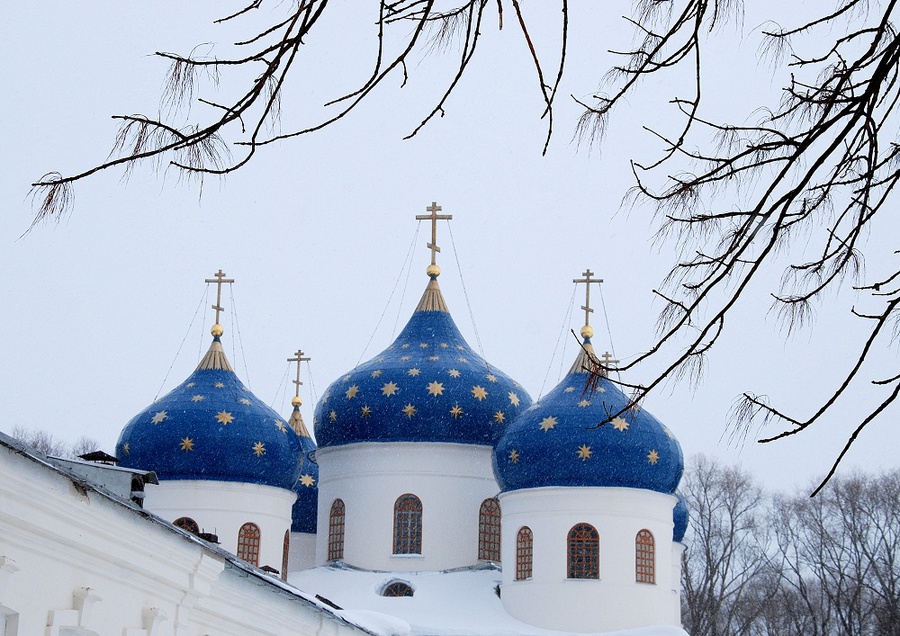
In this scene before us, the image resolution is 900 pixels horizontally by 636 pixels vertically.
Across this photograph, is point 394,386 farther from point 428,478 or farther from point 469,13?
point 469,13

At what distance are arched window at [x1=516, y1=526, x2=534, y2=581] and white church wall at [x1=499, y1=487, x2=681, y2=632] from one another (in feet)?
0.25

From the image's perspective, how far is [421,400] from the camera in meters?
26.6

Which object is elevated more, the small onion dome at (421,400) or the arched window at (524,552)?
the small onion dome at (421,400)

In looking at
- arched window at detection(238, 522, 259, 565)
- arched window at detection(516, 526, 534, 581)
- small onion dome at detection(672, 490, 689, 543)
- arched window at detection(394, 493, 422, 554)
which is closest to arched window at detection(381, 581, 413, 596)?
arched window at detection(394, 493, 422, 554)

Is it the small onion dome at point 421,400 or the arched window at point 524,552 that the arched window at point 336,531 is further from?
the arched window at point 524,552

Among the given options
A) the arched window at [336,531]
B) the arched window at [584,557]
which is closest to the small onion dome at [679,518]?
the arched window at [584,557]

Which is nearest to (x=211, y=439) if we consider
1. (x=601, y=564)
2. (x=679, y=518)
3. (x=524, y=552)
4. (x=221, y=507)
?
(x=221, y=507)

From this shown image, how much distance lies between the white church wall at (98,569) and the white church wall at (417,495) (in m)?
13.9

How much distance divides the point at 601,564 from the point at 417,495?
3.89 metres

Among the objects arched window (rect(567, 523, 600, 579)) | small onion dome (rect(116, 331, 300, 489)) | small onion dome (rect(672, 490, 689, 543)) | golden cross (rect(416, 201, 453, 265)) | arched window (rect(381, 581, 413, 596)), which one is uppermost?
golden cross (rect(416, 201, 453, 265))

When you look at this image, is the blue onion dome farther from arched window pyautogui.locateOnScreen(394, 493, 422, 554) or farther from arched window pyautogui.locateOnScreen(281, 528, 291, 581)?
arched window pyautogui.locateOnScreen(394, 493, 422, 554)

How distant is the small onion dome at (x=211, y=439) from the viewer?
25.9 meters

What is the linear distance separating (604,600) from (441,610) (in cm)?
277

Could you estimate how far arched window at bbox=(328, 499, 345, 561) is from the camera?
26812mm
